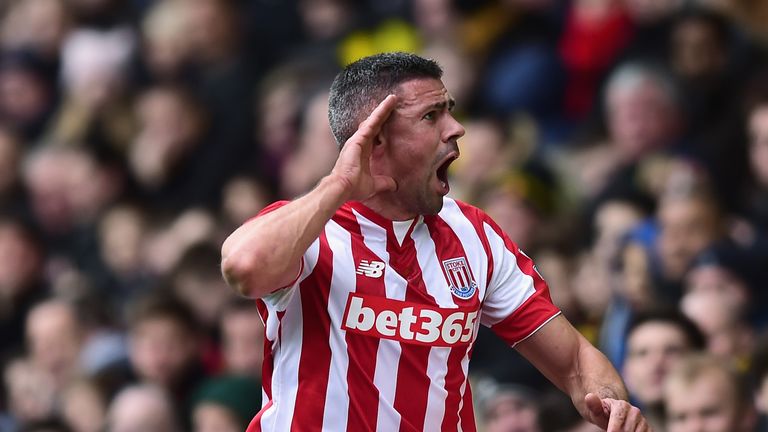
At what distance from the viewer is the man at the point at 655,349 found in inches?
295

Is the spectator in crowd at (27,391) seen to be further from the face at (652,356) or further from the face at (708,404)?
the face at (708,404)

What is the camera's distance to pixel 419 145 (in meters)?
5.09

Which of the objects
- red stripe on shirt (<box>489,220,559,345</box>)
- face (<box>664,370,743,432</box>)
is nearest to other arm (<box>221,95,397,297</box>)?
red stripe on shirt (<box>489,220,559,345</box>)

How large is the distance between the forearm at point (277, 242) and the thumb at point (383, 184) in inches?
9.1

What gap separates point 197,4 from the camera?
12.7 m

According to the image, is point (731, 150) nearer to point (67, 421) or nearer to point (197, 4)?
point (67, 421)

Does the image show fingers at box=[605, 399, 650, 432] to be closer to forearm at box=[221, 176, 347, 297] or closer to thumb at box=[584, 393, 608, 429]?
thumb at box=[584, 393, 608, 429]

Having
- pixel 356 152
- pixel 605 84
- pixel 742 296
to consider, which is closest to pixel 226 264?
pixel 356 152

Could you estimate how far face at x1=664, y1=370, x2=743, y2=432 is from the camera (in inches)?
275

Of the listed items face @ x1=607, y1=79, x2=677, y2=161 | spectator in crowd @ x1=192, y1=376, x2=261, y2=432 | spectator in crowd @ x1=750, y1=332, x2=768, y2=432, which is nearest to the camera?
spectator in crowd @ x1=750, y1=332, x2=768, y2=432

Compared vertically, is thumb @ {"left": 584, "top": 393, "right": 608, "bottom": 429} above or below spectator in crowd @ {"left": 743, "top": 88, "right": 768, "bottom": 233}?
below

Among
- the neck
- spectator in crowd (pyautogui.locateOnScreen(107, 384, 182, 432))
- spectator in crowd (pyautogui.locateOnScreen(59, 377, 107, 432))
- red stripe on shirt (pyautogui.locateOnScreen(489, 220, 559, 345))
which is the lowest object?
spectator in crowd (pyautogui.locateOnScreen(59, 377, 107, 432))

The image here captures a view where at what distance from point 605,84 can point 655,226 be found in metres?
1.69

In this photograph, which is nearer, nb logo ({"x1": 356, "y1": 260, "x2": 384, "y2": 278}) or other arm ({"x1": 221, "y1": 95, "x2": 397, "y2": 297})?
other arm ({"x1": 221, "y1": 95, "x2": 397, "y2": 297})
